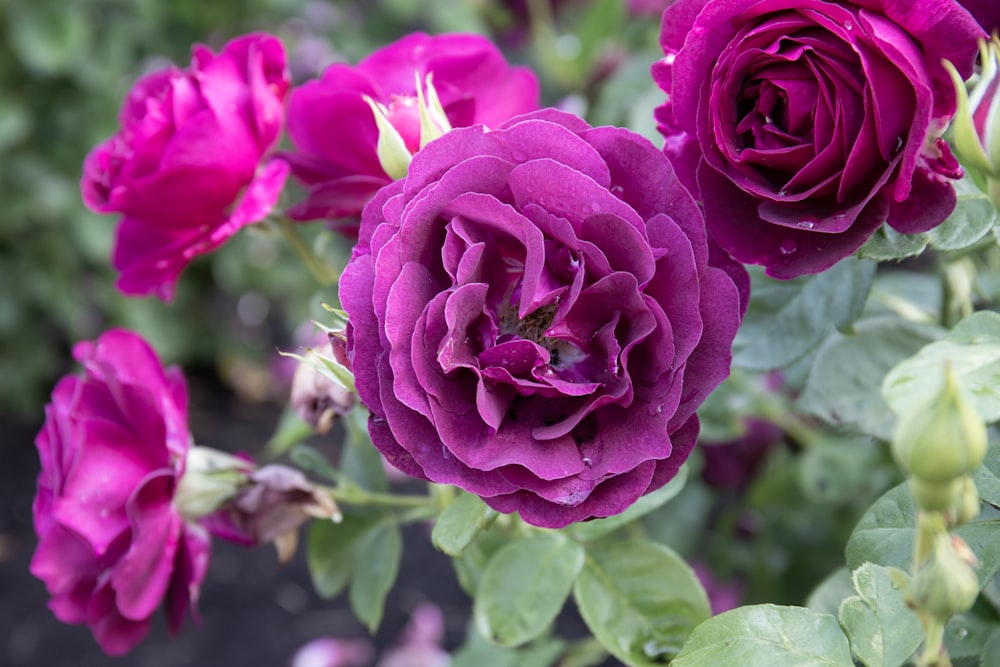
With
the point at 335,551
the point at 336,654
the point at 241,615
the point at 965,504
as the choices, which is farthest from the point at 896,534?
the point at 241,615

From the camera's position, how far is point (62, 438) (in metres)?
0.54

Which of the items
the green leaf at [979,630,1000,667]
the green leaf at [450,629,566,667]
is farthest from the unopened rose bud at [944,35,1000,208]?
the green leaf at [450,629,566,667]

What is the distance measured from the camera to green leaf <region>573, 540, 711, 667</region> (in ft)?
1.70

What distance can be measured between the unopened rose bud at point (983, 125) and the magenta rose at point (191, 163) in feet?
1.14

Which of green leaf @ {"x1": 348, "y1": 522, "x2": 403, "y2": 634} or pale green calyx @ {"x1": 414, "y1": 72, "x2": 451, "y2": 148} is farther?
green leaf @ {"x1": 348, "y1": 522, "x2": 403, "y2": 634}

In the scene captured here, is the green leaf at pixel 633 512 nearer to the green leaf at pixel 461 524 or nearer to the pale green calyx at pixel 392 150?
the green leaf at pixel 461 524

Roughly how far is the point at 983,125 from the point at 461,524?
269 mm

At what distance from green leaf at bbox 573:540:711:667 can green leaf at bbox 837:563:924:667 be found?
0.13 metres

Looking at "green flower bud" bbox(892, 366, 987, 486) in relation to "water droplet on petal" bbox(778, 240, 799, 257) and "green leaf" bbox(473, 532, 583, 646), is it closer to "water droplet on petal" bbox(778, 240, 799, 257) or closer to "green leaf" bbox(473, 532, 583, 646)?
"water droplet on petal" bbox(778, 240, 799, 257)

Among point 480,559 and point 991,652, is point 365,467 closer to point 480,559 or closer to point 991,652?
point 480,559

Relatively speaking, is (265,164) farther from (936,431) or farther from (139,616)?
(936,431)

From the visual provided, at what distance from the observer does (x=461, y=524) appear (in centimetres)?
44

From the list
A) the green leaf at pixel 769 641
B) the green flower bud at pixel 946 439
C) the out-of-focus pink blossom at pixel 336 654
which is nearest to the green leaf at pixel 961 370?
the green flower bud at pixel 946 439

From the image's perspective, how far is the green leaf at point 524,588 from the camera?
20.9 inches
